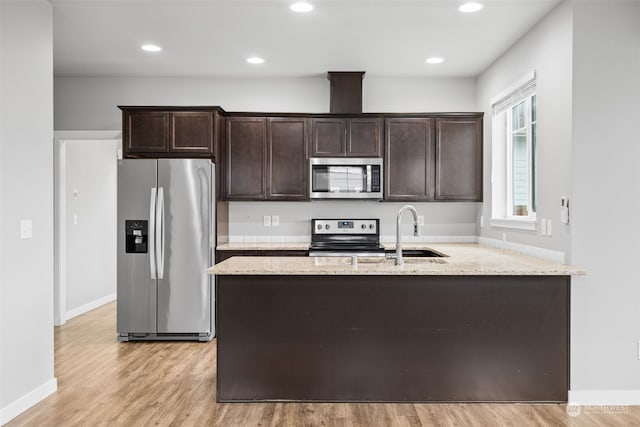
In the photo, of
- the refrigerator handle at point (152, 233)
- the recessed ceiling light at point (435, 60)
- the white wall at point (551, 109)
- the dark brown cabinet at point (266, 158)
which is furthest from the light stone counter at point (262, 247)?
the recessed ceiling light at point (435, 60)

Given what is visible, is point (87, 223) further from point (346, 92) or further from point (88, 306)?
point (346, 92)

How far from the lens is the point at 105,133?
17.8 feet

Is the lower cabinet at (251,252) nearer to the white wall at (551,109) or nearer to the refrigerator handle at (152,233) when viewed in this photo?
the refrigerator handle at (152,233)

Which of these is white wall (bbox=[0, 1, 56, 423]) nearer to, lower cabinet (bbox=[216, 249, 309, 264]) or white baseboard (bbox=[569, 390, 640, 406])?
lower cabinet (bbox=[216, 249, 309, 264])

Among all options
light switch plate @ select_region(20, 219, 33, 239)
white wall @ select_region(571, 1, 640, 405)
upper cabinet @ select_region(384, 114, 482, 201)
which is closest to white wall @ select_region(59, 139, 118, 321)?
light switch plate @ select_region(20, 219, 33, 239)

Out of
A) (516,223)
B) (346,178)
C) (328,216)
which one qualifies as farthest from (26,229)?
(516,223)

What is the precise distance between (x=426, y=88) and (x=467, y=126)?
0.66m

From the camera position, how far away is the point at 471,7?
137 inches

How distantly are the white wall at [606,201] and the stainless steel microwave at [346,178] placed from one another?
7.25 ft

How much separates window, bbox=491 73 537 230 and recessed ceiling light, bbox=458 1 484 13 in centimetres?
74

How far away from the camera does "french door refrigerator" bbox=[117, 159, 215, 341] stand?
470 centimetres

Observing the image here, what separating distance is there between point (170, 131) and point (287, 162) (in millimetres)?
1201

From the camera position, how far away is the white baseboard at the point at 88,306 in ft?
18.7

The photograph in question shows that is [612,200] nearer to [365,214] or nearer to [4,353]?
[365,214]
